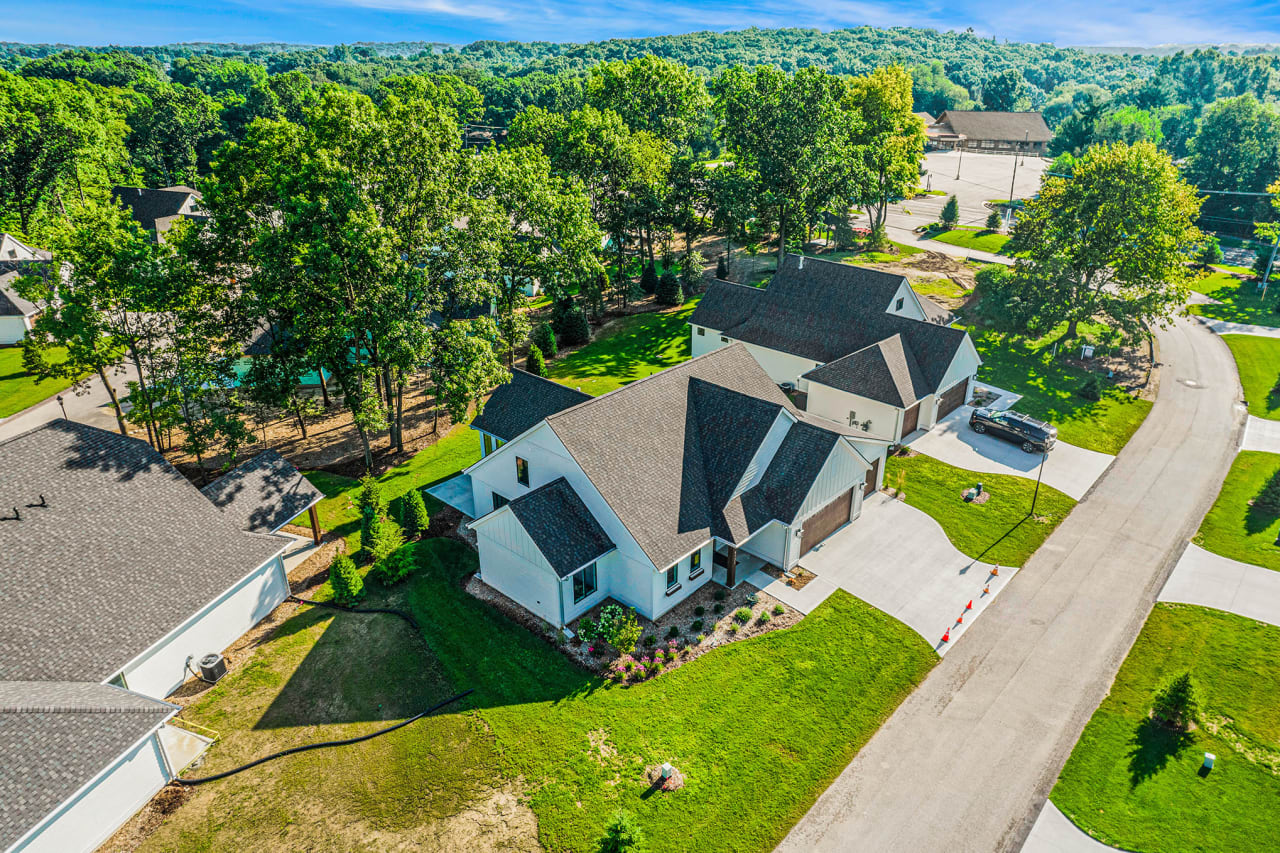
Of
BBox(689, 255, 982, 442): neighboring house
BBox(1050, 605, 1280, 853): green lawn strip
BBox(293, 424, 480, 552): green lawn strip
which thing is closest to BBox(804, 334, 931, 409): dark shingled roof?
BBox(689, 255, 982, 442): neighboring house

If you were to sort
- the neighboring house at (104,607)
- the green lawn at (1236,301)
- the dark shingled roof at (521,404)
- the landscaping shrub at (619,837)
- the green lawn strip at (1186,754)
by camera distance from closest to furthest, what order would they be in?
1. the landscaping shrub at (619,837)
2. the neighboring house at (104,607)
3. the green lawn strip at (1186,754)
4. the dark shingled roof at (521,404)
5. the green lawn at (1236,301)

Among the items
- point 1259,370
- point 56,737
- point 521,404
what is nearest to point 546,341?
point 521,404

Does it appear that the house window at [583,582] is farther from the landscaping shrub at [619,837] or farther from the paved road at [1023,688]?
the paved road at [1023,688]

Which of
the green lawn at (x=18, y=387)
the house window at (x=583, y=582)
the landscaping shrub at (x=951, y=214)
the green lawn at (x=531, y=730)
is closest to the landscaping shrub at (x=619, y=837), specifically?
the green lawn at (x=531, y=730)

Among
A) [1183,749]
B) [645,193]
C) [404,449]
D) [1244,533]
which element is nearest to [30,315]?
[404,449]

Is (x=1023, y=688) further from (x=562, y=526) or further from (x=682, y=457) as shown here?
(x=562, y=526)
